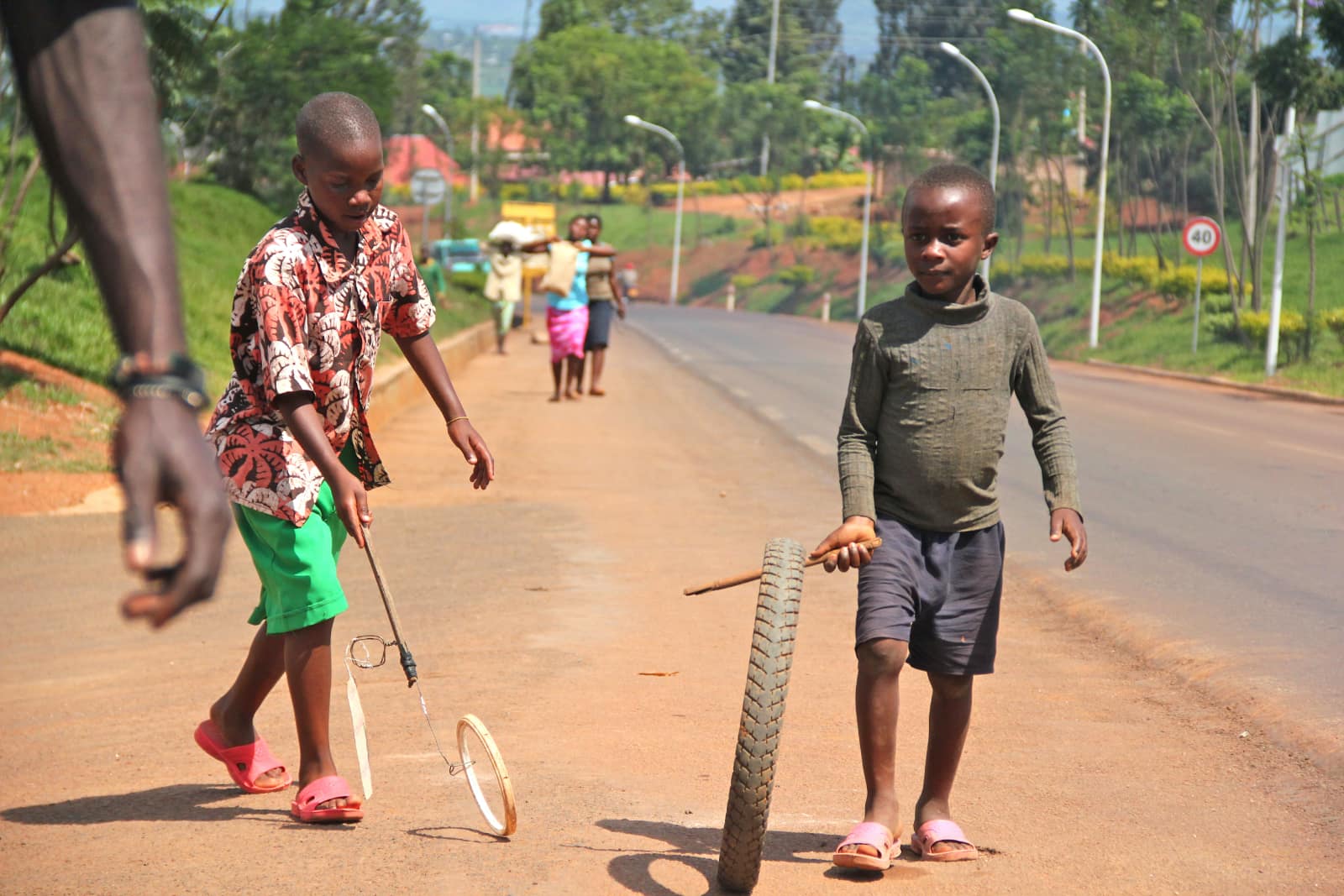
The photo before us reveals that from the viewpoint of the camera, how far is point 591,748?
4.76 metres

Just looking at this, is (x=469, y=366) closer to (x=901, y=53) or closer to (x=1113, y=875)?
(x=1113, y=875)

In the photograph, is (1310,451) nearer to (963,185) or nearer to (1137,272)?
(963,185)

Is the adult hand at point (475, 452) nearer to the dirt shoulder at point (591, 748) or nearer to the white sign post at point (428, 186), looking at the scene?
the dirt shoulder at point (591, 748)

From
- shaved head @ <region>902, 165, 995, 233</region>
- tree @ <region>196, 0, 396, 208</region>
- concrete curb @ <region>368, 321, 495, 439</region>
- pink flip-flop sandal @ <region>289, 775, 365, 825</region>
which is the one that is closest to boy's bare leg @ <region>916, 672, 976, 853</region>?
shaved head @ <region>902, 165, 995, 233</region>

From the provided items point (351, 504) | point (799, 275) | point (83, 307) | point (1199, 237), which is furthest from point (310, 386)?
point (799, 275)

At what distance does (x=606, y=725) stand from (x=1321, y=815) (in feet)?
6.42

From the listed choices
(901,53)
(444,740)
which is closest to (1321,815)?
(444,740)

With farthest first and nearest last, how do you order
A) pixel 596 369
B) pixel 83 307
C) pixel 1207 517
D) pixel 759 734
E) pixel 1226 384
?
pixel 1226 384
pixel 596 369
pixel 83 307
pixel 1207 517
pixel 759 734

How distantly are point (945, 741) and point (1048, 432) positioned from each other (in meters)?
0.78

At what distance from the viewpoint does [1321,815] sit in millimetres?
4297

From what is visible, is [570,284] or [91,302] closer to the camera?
[91,302]

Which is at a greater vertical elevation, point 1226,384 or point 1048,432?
point 1048,432

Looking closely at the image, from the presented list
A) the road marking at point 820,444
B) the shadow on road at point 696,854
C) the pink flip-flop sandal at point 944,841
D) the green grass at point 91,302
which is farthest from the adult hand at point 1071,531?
the road marking at point 820,444

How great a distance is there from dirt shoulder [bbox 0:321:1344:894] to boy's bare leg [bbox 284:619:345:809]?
0.54ft
